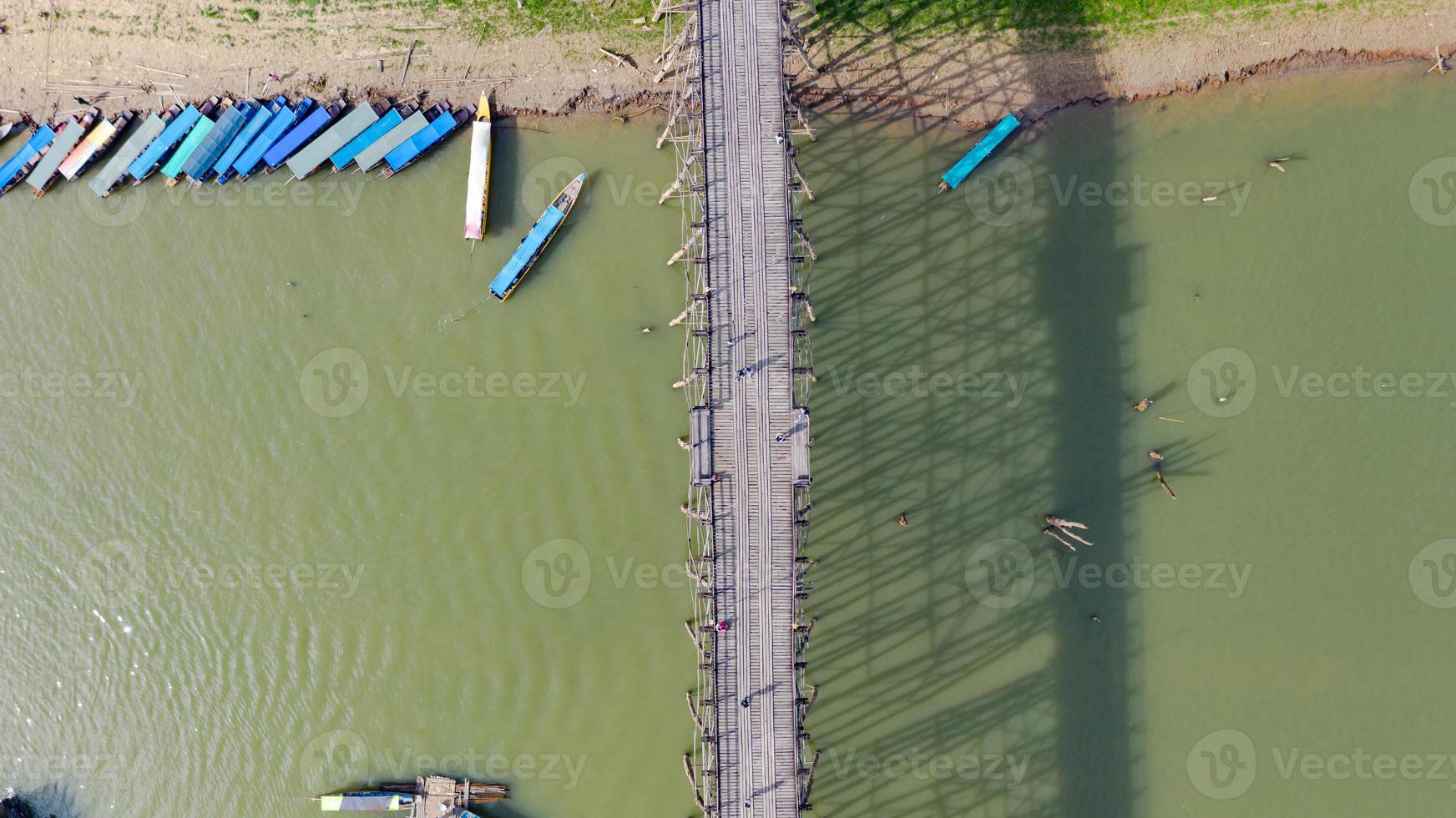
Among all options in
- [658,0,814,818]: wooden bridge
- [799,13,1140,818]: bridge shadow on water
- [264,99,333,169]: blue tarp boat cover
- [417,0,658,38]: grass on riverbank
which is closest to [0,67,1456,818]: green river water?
[799,13,1140,818]: bridge shadow on water

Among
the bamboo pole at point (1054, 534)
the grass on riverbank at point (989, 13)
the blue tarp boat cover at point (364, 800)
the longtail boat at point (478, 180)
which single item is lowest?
the blue tarp boat cover at point (364, 800)

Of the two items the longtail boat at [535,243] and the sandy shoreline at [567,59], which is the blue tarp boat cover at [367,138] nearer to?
the sandy shoreline at [567,59]

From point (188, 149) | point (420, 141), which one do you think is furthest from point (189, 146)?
point (420, 141)

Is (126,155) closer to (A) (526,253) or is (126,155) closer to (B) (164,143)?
(B) (164,143)

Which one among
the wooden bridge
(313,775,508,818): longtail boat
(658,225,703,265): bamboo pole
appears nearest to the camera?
the wooden bridge

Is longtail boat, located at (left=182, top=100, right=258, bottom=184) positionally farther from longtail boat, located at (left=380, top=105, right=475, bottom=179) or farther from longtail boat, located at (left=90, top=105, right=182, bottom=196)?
longtail boat, located at (left=380, top=105, right=475, bottom=179)

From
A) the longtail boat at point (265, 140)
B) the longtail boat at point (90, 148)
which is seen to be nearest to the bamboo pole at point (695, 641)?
the longtail boat at point (265, 140)
